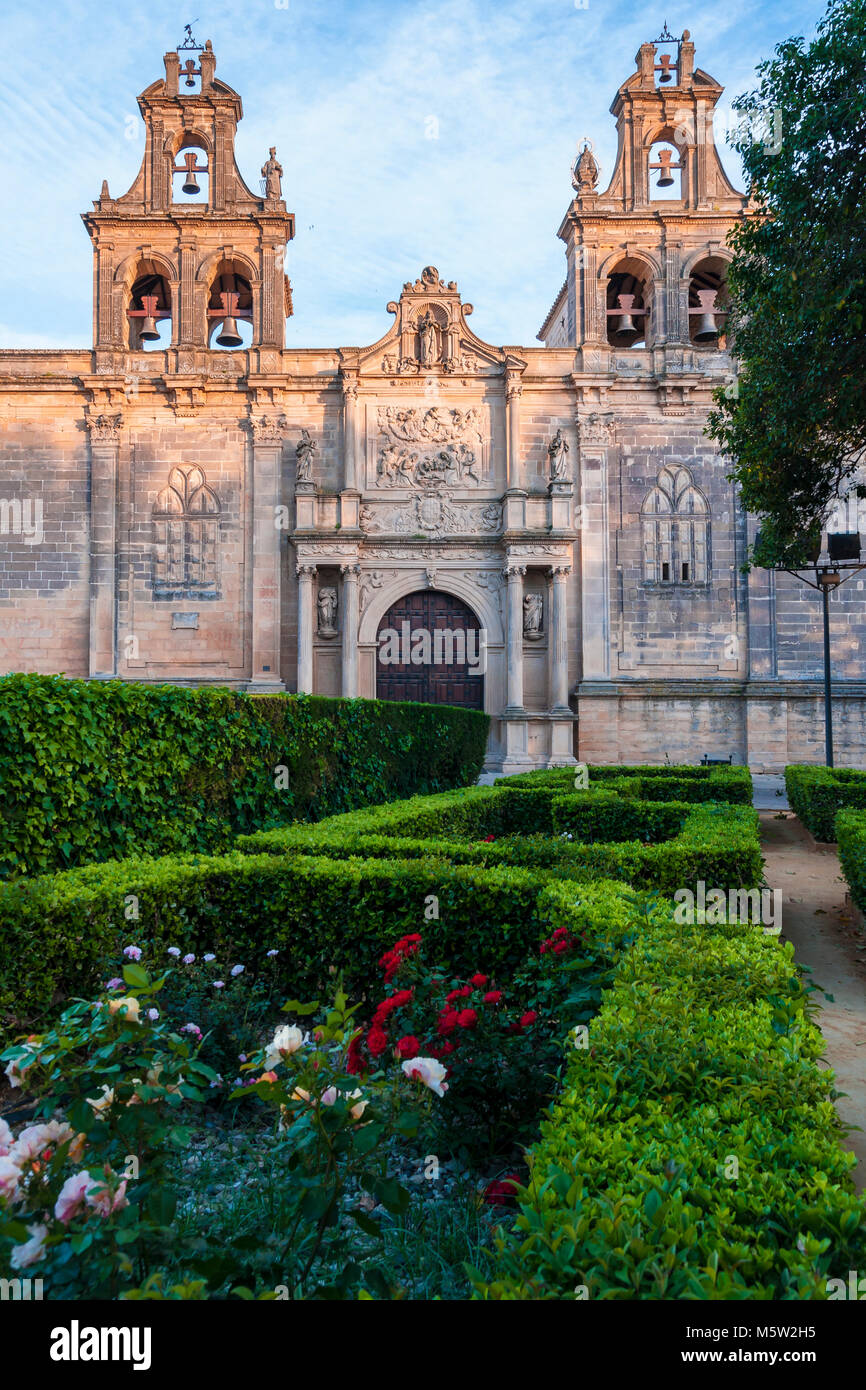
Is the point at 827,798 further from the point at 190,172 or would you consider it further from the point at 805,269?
the point at 190,172

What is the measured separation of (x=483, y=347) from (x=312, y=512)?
5935 mm

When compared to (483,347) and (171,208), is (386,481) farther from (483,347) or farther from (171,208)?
(171,208)

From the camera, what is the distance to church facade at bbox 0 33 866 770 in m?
19.2

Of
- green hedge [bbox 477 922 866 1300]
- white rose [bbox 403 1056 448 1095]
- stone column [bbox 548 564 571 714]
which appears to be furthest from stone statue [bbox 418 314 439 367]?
white rose [bbox 403 1056 448 1095]

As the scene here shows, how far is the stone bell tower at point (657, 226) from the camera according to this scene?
19.8 meters

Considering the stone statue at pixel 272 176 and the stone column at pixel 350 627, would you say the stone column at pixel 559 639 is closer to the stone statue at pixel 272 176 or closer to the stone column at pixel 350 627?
the stone column at pixel 350 627

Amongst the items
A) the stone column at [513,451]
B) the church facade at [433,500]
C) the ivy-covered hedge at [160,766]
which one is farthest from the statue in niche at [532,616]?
the ivy-covered hedge at [160,766]

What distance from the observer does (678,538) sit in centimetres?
1966

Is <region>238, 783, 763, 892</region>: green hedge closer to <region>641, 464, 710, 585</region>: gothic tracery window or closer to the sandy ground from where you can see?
the sandy ground

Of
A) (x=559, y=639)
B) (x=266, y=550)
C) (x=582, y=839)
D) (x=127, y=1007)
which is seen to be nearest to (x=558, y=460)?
(x=559, y=639)

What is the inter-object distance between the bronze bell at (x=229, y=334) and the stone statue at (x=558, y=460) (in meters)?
8.56
